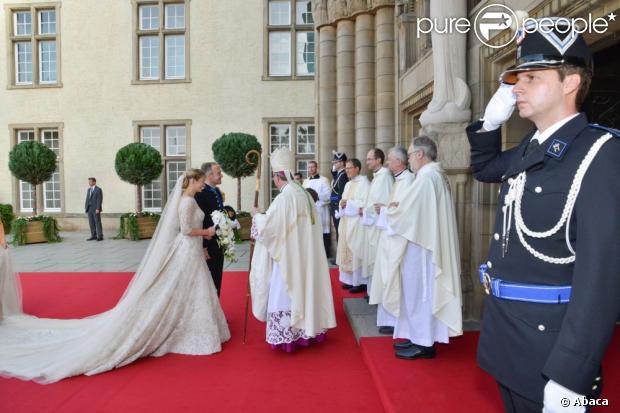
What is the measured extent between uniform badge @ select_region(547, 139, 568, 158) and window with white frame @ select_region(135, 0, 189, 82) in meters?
14.9

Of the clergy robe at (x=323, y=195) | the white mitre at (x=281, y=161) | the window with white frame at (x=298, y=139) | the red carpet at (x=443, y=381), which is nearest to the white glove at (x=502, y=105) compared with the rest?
the red carpet at (x=443, y=381)

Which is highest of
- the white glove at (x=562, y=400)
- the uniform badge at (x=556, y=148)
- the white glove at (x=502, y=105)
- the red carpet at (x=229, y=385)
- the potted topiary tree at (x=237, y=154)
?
the potted topiary tree at (x=237, y=154)

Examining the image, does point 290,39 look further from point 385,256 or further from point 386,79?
point 385,256

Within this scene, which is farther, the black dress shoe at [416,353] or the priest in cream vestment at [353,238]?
the priest in cream vestment at [353,238]

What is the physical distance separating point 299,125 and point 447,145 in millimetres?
10872

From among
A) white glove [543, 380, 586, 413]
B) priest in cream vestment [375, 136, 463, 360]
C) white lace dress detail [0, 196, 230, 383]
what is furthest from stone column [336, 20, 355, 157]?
white glove [543, 380, 586, 413]

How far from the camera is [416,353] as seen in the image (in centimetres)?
377

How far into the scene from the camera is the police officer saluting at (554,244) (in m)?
1.32

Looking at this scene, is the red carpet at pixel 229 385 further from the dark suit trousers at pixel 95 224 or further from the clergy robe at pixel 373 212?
the dark suit trousers at pixel 95 224

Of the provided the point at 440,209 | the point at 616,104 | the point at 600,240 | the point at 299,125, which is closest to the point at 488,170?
the point at 600,240

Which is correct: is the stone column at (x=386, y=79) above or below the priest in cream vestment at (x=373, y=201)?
above

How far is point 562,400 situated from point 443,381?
6.95 ft

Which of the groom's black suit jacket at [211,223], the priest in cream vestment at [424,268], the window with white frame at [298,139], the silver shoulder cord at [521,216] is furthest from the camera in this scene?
the window with white frame at [298,139]

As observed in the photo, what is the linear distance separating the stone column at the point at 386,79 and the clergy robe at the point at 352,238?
1.51 meters
